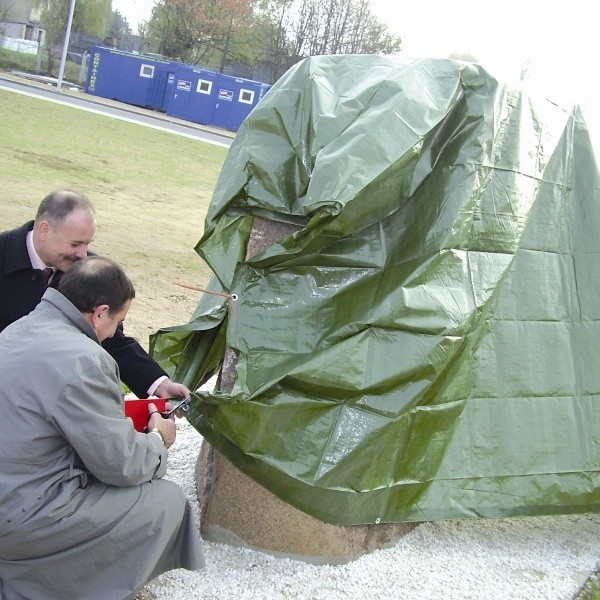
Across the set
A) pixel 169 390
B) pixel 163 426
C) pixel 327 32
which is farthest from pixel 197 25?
pixel 163 426

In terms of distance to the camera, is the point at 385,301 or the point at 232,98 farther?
the point at 232,98

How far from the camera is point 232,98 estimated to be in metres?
31.1

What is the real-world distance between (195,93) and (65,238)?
29.1 meters

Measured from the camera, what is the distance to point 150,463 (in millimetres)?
2791

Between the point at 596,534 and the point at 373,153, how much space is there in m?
2.57

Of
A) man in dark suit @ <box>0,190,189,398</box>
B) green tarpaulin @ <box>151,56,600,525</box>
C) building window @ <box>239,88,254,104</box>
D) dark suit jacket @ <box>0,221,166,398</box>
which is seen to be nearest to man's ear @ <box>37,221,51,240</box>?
man in dark suit @ <box>0,190,189,398</box>

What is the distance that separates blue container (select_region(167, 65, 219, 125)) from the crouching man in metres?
29.5

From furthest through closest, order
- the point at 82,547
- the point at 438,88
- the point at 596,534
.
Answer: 1. the point at 596,534
2. the point at 438,88
3. the point at 82,547

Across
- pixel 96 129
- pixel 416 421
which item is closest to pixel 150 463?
pixel 416 421

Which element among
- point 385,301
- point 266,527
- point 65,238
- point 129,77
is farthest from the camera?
point 129,77

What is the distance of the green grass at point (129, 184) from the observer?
806 cm

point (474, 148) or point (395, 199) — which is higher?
point (474, 148)

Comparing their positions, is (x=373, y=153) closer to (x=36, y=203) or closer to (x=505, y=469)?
(x=505, y=469)

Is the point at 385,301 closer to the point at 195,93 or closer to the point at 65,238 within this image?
the point at 65,238
